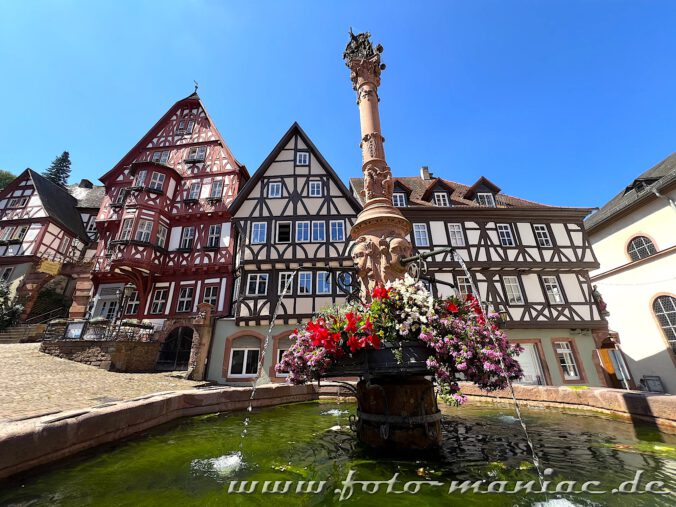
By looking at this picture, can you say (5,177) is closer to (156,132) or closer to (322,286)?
(156,132)

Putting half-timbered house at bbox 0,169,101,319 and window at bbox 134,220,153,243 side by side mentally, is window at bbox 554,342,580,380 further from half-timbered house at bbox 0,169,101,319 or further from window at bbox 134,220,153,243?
half-timbered house at bbox 0,169,101,319

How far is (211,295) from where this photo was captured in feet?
59.1

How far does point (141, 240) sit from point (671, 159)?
105ft

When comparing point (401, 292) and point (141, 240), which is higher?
point (141, 240)

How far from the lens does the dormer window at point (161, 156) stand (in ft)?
75.8

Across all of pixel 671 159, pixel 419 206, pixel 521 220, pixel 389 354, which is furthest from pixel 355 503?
pixel 671 159

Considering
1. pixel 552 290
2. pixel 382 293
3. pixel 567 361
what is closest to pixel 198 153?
pixel 382 293

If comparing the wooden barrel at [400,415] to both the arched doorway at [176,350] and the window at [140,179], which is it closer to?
the arched doorway at [176,350]

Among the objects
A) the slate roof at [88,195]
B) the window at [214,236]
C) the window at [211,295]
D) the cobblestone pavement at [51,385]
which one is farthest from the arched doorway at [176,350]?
the slate roof at [88,195]

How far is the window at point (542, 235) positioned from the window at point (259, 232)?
612 inches

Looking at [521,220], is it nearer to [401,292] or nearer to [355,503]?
[401,292]

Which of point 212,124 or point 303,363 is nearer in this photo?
point 303,363

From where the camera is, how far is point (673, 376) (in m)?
14.2

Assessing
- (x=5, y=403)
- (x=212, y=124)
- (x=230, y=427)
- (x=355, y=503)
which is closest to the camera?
(x=355, y=503)
